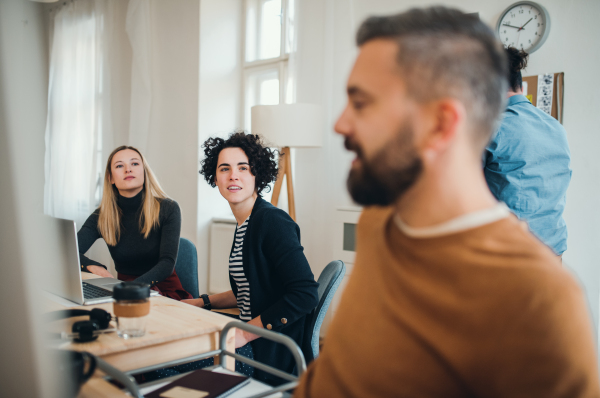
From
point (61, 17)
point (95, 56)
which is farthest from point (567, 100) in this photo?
point (61, 17)

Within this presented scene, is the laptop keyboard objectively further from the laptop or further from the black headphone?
the black headphone

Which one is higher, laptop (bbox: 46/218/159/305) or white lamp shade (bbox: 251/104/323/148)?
white lamp shade (bbox: 251/104/323/148)

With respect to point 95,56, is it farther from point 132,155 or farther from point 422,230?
point 422,230

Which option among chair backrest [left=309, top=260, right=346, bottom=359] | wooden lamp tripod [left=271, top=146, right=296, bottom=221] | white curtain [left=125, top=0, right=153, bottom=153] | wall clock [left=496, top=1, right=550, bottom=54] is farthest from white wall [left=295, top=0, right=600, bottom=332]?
white curtain [left=125, top=0, right=153, bottom=153]

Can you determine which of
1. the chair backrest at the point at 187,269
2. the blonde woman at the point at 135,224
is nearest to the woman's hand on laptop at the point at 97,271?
the blonde woman at the point at 135,224

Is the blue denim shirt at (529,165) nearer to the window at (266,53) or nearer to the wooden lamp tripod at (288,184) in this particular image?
the wooden lamp tripod at (288,184)

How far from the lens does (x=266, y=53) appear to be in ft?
13.7

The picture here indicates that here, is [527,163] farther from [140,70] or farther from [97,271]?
[140,70]

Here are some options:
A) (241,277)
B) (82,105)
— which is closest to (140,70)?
(82,105)

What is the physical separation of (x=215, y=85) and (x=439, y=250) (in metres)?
3.90

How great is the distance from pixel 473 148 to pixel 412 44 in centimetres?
15

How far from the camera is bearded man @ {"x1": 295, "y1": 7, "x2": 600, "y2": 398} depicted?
464 millimetres

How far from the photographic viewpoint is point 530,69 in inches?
102

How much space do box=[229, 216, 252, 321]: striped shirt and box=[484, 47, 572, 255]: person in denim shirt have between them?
0.90 meters
